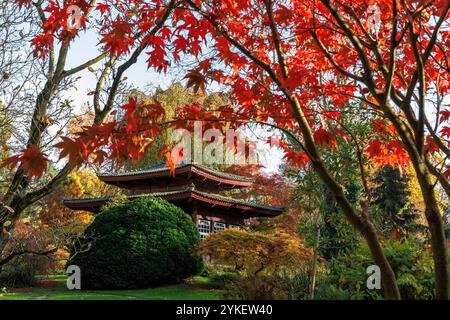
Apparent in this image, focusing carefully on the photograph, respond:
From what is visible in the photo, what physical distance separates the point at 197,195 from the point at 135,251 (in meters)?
5.05

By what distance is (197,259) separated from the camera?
14.0 meters

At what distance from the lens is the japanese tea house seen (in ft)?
60.3

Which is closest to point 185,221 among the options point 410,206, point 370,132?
point 370,132

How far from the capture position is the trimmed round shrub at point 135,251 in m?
12.9

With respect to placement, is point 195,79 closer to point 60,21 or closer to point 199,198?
point 60,21

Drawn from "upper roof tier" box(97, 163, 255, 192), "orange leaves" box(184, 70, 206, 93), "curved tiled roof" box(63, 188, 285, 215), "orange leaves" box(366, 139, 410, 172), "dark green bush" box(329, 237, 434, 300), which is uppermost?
"upper roof tier" box(97, 163, 255, 192)

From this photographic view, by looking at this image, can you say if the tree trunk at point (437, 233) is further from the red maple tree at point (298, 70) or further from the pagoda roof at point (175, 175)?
the pagoda roof at point (175, 175)

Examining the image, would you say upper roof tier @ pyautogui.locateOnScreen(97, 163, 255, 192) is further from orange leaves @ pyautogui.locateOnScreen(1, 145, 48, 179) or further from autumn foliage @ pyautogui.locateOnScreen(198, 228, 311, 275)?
orange leaves @ pyautogui.locateOnScreen(1, 145, 48, 179)

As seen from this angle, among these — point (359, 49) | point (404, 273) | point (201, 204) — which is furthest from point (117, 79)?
point (201, 204)

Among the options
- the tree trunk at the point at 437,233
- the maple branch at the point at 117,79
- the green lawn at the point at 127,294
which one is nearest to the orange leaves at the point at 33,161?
the maple branch at the point at 117,79

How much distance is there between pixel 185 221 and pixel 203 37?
33.3ft

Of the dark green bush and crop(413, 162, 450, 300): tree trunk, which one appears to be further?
the dark green bush

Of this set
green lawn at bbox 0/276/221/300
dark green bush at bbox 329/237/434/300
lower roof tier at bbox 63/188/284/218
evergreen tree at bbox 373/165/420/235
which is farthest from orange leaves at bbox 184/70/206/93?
evergreen tree at bbox 373/165/420/235

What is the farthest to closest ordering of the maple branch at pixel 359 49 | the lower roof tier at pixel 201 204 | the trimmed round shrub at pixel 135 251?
1. the lower roof tier at pixel 201 204
2. the trimmed round shrub at pixel 135 251
3. the maple branch at pixel 359 49
